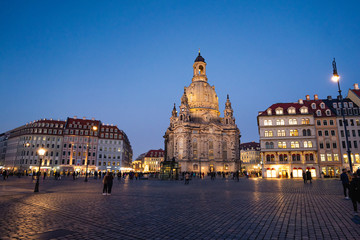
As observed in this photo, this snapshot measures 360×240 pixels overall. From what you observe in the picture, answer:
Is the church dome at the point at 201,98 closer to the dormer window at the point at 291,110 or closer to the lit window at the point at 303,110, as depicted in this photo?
the dormer window at the point at 291,110

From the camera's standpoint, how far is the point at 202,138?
297ft

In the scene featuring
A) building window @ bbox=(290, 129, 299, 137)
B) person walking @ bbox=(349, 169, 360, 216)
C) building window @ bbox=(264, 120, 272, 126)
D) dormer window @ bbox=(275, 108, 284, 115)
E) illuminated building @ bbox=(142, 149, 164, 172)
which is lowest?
person walking @ bbox=(349, 169, 360, 216)

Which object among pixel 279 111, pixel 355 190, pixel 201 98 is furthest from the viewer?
pixel 201 98

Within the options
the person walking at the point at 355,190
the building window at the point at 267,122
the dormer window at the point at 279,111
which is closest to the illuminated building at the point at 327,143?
the dormer window at the point at 279,111

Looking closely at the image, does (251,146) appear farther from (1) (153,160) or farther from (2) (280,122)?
(2) (280,122)

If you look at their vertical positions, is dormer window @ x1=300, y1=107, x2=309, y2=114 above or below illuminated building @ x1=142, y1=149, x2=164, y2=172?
above

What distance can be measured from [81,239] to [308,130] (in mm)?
63500

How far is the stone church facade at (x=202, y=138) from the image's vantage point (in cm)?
8662

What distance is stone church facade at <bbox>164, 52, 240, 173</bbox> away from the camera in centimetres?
8662

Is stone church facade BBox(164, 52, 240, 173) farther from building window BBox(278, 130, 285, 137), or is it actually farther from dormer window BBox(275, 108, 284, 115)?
dormer window BBox(275, 108, 284, 115)

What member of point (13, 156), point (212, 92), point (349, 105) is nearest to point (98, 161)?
point (13, 156)

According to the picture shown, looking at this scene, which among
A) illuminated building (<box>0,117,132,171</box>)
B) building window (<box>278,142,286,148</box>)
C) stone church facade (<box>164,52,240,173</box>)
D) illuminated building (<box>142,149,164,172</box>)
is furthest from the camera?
illuminated building (<box>142,149,164,172</box>)

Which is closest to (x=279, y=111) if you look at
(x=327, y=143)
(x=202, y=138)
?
(x=327, y=143)

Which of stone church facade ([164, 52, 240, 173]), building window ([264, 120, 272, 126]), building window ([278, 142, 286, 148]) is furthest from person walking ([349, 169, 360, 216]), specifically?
stone church facade ([164, 52, 240, 173])
